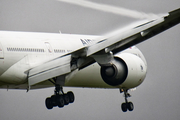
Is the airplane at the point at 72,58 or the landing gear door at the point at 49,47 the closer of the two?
the airplane at the point at 72,58

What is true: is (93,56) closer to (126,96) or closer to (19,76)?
(19,76)

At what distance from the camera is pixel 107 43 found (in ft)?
64.7

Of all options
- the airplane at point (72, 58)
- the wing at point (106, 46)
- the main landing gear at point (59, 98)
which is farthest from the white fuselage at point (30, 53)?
the wing at point (106, 46)

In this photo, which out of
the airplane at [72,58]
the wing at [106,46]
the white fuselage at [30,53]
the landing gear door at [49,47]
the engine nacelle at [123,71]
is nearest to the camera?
the wing at [106,46]

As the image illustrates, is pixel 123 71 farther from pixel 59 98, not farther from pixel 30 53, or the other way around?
pixel 30 53

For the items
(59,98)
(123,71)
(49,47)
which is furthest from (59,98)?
(123,71)

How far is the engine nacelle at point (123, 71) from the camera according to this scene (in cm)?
2345

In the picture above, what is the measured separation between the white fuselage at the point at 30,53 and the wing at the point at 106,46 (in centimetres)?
79

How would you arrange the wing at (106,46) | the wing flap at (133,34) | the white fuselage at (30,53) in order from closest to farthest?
the wing flap at (133,34), the wing at (106,46), the white fuselage at (30,53)

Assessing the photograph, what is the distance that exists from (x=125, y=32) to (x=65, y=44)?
23.4 feet

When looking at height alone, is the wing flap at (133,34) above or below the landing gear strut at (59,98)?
below

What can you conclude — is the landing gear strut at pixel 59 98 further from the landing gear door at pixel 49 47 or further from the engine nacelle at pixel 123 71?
the engine nacelle at pixel 123 71

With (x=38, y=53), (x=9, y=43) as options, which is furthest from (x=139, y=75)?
(x=9, y=43)

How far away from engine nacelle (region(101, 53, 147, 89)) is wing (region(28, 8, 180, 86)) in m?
2.17
